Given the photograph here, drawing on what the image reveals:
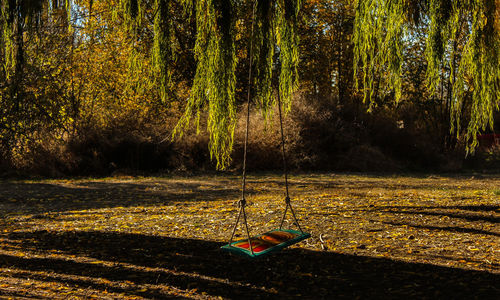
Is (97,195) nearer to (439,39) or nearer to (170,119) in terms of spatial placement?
(170,119)

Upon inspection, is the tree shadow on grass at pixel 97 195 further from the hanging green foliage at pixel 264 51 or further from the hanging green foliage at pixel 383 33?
the hanging green foliage at pixel 383 33

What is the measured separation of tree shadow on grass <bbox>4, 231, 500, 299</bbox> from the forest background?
28.8ft

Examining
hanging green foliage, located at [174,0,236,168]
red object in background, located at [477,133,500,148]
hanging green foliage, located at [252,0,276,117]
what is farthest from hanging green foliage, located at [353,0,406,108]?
red object in background, located at [477,133,500,148]

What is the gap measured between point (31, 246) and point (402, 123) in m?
15.6

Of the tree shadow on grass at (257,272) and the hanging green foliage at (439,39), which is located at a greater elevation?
the hanging green foliage at (439,39)

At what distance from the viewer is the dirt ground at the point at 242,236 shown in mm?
4488

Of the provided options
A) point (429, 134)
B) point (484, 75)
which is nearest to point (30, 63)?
point (484, 75)

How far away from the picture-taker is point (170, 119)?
54.7 ft

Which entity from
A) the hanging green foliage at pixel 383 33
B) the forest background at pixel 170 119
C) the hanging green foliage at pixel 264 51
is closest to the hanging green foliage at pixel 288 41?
the hanging green foliage at pixel 264 51

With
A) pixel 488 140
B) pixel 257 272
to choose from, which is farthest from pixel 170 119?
pixel 488 140

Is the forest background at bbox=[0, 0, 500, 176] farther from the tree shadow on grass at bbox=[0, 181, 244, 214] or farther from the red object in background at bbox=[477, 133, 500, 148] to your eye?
the tree shadow on grass at bbox=[0, 181, 244, 214]

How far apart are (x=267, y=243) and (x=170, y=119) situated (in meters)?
13.1

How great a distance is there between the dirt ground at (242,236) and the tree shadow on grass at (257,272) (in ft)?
0.04

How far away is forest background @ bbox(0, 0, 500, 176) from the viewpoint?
1459 centimetres
